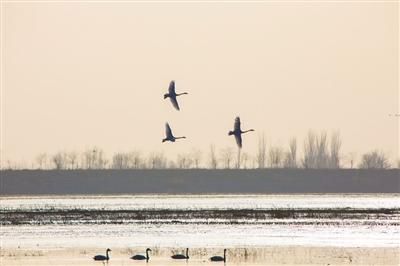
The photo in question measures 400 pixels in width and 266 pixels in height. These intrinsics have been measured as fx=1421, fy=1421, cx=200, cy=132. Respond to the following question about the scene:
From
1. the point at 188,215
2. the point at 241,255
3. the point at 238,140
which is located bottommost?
the point at 241,255

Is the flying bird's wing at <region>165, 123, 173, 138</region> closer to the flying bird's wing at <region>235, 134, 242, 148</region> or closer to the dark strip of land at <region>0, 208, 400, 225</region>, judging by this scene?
the flying bird's wing at <region>235, 134, 242, 148</region>

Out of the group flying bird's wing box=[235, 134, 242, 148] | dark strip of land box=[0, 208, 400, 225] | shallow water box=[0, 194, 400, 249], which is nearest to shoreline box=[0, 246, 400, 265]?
shallow water box=[0, 194, 400, 249]

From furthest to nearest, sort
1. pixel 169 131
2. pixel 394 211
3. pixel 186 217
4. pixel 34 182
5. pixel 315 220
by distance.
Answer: pixel 34 182 < pixel 394 211 < pixel 186 217 < pixel 315 220 < pixel 169 131

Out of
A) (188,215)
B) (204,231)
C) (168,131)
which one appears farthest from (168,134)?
(188,215)

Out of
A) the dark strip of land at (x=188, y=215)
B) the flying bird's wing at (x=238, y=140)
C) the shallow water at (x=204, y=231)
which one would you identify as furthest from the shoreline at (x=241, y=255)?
the dark strip of land at (x=188, y=215)

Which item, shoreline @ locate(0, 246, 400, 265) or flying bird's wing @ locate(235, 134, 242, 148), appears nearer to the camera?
shoreline @ locate(0, 246, 400, 265)

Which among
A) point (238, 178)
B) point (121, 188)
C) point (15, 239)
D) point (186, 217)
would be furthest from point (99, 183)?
point (15, 239)

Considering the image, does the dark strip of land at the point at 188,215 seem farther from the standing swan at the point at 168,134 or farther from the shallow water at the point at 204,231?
the standing swan at the point at 168,134

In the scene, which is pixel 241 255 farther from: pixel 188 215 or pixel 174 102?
pixel 188 215

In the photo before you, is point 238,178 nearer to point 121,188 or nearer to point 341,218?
point 121,188

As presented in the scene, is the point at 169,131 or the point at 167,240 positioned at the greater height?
the point at 169,131

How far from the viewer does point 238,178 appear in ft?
533

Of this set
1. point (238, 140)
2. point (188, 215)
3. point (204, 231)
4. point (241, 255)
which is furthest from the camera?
point (188, 215)

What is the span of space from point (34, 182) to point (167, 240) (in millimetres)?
104556
